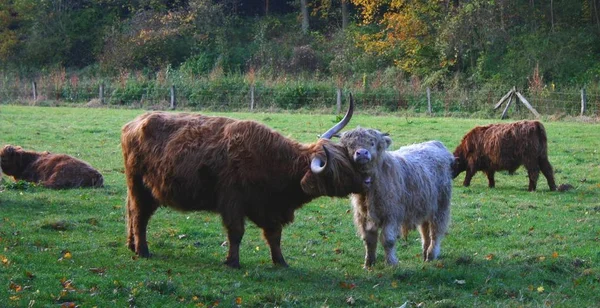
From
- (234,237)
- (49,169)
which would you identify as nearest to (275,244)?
(234,237)

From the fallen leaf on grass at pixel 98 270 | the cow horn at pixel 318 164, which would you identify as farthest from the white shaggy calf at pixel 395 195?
the fallen leaf on grass at pixel 98 270

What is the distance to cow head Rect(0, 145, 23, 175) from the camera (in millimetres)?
15266

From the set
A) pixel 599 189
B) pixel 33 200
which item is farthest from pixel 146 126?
pixel 599 189

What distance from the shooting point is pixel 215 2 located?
186 ft

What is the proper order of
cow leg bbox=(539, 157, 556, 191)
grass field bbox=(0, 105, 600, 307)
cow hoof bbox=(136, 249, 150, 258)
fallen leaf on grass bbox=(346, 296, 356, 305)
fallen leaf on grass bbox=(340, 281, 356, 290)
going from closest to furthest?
fallen leaf on grass bbox=(346, 296, 356, 305), grass field bbox=(0, 105, 600, 307), fallen leaf on grass bbox=(340, 281, 356, 290), cow hoof bbox=(136, 249, 150, 258), cow leg bbox=(539, 157, 556, 191)

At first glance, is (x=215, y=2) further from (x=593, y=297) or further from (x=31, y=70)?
(x=593, y=297)

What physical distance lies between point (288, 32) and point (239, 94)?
18017mm

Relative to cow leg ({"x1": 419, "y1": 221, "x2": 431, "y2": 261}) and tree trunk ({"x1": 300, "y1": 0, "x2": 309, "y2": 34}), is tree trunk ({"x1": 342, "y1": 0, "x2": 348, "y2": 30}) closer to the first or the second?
tree trunk ({"x1": 300, "y1": 0, "x2": 309, "y2": 34})

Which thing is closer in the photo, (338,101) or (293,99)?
(338,101)

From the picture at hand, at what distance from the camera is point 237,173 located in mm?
9141

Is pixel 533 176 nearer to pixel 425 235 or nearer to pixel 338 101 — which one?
pixel 425 235

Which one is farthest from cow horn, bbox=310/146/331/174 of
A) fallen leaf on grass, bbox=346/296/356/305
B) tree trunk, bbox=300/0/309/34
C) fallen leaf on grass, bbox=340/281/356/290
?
tree trunk, bbox=300/0/309/34

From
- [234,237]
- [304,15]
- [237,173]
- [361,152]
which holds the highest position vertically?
[304,15]

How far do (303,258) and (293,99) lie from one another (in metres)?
27.2
